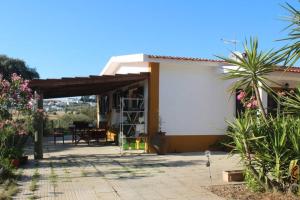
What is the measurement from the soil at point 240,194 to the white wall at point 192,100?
685 centimetres

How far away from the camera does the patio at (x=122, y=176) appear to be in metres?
8.08

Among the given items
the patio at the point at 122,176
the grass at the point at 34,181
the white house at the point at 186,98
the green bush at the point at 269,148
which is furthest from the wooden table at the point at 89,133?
the green bush at the point at 269,148

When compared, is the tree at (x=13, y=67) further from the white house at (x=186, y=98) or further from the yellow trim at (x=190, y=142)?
the yellow trim at (x=190, y=142)

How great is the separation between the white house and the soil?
6.52m

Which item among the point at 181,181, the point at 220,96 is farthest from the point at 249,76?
the point at 220,96

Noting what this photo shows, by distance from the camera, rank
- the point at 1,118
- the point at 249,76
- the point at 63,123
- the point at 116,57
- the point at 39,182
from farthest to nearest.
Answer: the point at 63,123 → the point at 116,57 → the point at 1,118 → the point at 39,182 → the point at 249,76

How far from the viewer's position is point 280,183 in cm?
761

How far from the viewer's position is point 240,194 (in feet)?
25.7

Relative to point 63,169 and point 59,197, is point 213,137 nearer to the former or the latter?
point 63,169

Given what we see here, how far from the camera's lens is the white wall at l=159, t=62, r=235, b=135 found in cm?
1529

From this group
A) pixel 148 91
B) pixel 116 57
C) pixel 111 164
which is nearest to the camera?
pixel 111 164

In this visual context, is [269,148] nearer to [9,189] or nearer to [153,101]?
[9,189]

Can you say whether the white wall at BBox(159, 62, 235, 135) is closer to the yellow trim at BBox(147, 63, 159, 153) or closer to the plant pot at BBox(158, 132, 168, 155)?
the yellow trim at BBox(147, 63, 159, 153)

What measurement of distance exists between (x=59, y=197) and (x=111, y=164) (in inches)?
175
